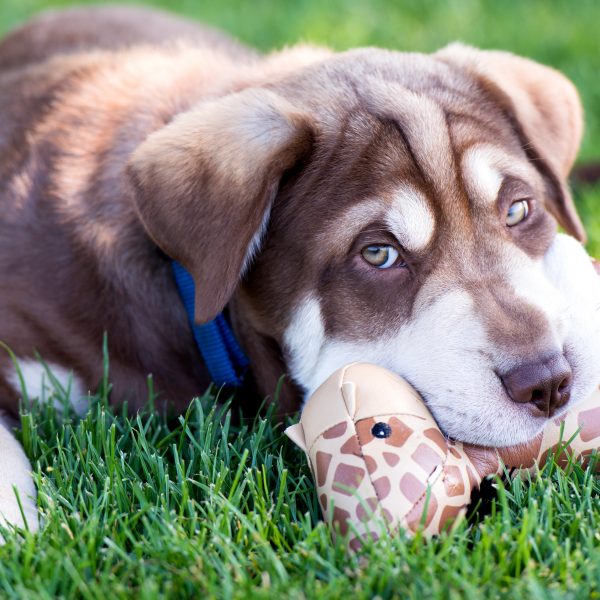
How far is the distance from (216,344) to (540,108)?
4.85 ft

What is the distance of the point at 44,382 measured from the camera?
352 cm

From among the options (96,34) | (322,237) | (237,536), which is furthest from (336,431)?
(96,34)

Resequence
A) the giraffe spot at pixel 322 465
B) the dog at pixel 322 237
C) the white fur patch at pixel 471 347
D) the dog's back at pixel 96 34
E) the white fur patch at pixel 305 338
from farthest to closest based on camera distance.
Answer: the dog's back at pixel 96 34 → the white fur patch at pixel 305 338 → the dog at pixel 322 237 → the white fur patch at pixel 471 347 → the giraffe spot at pixel 322 465

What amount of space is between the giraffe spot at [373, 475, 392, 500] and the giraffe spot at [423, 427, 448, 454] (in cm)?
20

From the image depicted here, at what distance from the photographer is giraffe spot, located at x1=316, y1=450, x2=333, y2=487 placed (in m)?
2.66

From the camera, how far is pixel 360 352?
307 cm

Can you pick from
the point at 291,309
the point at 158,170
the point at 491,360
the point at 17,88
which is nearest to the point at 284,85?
the point at 158,170

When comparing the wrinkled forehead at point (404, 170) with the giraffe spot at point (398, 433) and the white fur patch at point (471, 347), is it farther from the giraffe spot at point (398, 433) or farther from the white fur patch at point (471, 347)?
the giraffe spot at point (398, 433)

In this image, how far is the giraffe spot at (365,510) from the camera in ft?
8.32

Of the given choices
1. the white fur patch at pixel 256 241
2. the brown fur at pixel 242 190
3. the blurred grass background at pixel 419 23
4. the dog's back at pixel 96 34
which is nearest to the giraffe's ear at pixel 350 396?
the brown fur at pixel 242 190

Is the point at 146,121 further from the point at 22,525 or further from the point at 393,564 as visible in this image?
the point at 393,564

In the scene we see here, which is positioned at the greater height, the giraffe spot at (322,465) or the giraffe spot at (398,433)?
the giraffe spot at (398,433)

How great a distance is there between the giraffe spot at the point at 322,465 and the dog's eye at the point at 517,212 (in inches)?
40.1

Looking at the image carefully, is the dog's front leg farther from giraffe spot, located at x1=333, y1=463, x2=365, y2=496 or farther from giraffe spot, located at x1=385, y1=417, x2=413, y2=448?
giraffe spot, located at x1=385, y1=417, x2=413, y2=448
